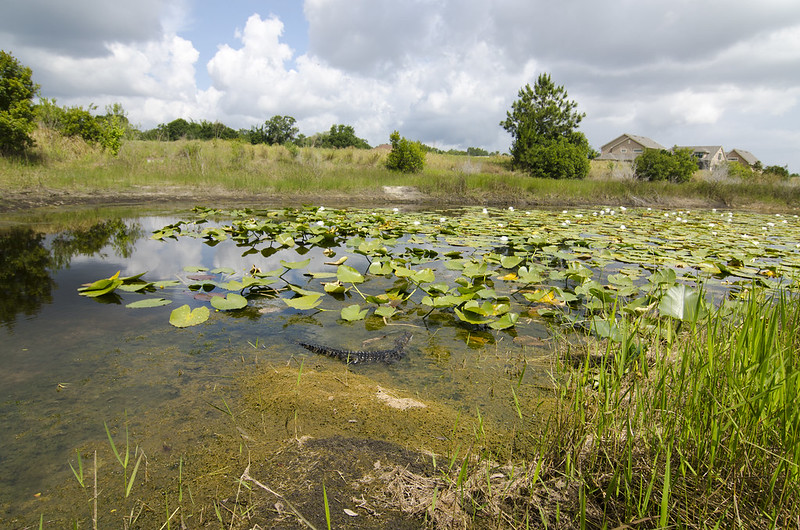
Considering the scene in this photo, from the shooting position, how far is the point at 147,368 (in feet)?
5.28

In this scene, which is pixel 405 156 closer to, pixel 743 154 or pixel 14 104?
pixel 14 104

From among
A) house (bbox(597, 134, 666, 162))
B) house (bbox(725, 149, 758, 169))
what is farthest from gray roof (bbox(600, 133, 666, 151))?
house (bbox(725, 149, 758, 169))

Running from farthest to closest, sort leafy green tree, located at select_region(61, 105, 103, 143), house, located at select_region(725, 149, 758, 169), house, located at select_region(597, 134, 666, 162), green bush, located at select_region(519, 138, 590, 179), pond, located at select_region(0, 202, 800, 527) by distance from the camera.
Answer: house, located at select_region(725, 149, 758, 169) < house, located at select_region(597, 134, 666, 162) < green bush, located at select_region(519, 138, 590, 179) < leafy green tree, located at select_region(61, 105, 103, 143) < pond, located at select_region(0, 202, 800, 527)

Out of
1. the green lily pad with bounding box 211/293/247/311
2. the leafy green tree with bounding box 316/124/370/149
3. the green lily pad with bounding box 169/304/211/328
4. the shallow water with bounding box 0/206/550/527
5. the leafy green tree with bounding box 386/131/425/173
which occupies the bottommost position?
the shallow water with bounding box 0/206/550/527

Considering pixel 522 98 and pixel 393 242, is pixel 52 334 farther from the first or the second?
pixel 522 98

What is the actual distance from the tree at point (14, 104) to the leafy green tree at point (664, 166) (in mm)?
24575

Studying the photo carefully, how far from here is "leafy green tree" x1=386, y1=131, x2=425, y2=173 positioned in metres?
15.4

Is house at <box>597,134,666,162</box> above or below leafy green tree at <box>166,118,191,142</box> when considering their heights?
above

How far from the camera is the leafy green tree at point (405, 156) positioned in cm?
1536

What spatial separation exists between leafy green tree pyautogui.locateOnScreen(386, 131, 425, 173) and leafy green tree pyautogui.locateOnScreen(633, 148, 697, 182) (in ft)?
44.4

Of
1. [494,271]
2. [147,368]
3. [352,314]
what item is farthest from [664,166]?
[147,368]

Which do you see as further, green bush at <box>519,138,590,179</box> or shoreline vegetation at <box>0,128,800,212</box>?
green bush at <box>519,138,590,179</box>

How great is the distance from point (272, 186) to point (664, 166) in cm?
2140

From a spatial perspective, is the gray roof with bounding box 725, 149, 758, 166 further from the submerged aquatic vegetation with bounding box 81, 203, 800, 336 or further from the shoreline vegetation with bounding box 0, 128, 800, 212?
the submerged aquatic vegetation with bounding box 81, 203, 800, 336
